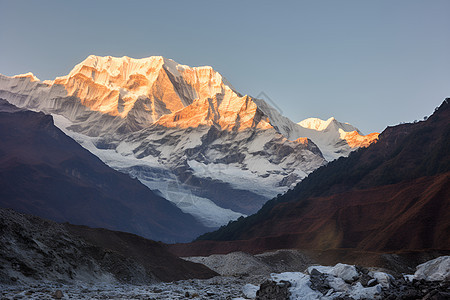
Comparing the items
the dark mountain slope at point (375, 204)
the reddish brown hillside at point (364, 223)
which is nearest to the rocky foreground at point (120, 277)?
the reddish brown hillside at point (364, 223)

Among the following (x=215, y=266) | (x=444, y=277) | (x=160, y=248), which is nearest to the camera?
(x=444, y=277)

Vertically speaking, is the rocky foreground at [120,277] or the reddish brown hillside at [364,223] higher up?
the reddish brown hillside at [364,223]

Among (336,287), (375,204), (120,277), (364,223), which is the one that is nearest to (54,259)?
(120,277)

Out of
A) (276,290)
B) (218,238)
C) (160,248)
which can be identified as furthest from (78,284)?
(218,238)

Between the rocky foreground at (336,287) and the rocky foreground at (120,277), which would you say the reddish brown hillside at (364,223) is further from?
the rocky foreground at (336,287)

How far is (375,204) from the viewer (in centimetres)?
9025

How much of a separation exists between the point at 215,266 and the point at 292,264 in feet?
39.6

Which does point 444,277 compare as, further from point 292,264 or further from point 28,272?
point 292,264

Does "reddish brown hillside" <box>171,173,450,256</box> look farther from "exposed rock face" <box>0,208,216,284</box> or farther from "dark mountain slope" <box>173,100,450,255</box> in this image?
"exposed rock face" <box>0,208,216,284</box>

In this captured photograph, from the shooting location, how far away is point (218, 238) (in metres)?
123

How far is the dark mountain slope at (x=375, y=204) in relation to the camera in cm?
7294

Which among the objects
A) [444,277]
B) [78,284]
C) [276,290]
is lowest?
[78,284]

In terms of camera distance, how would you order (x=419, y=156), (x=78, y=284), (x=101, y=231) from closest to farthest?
1. (x=78, y=284)
2. (x=101, y=231)
3. (x=419, y=156)

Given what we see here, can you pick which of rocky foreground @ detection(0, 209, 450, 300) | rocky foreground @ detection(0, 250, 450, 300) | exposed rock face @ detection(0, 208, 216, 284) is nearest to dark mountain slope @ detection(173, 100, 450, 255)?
rocky foreground @ detection(0, 209, 450, 300)
